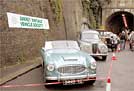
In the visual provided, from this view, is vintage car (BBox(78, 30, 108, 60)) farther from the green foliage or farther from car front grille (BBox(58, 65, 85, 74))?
the green foliage

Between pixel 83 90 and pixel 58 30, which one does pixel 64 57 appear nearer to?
pixel 83 90

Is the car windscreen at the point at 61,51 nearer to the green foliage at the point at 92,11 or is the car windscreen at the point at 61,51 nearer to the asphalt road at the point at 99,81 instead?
the asphalt road at the point at 99,81

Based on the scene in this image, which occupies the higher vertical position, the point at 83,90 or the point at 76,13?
the point at 76,13

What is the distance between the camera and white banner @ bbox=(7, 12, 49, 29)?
1477cm

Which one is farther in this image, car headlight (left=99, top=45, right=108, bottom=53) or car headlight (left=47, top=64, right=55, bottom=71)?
car headlight (left=99, top=45, right=108, bottom=53)

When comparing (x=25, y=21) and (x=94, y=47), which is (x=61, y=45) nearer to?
(x=25, y=21)

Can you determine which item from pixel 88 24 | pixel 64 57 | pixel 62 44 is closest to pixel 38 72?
pixel 62 44

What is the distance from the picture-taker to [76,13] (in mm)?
31500

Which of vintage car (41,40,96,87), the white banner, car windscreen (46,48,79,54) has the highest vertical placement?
the white banner

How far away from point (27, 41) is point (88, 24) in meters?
20.7

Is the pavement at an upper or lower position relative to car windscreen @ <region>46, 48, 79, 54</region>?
lower

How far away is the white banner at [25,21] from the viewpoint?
48.4 feet

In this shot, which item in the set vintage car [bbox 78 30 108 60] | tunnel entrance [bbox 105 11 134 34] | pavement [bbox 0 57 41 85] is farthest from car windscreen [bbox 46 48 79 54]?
tunnel entrance [bbox 105 11 134 34]

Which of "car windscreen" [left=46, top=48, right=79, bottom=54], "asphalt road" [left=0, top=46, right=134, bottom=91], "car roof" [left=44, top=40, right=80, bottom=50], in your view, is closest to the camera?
"asphalt road" [left=0, top=46, right=134, bottom=91]
